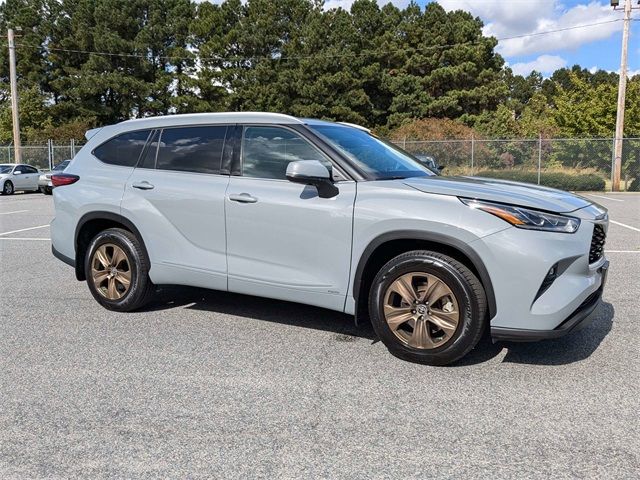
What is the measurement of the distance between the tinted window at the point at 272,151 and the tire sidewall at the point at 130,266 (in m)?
1.34

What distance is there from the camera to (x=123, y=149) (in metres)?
5.40

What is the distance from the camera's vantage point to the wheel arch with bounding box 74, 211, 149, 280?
519 cm

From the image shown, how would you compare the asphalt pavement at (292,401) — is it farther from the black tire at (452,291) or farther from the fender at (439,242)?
the fender at (439,242)

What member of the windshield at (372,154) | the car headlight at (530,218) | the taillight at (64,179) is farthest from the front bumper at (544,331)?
the taillight at (64,179)

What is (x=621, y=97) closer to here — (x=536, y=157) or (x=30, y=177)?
(x=536, y=157)

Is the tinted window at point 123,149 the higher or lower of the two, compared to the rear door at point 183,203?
higher

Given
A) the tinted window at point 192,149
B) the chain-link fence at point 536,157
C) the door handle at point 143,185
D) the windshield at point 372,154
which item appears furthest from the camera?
the chain-link fence at point 536,157

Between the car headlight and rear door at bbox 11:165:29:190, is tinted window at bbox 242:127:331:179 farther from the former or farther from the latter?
rear door at bbox 11:165:29:190

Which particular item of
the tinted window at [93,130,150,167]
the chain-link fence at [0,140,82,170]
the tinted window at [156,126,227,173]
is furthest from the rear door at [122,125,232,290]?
the chain-link fence at [0,140,82,170]

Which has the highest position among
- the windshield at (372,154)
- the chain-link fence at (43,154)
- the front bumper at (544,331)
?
the chain-link fence at (43,154)

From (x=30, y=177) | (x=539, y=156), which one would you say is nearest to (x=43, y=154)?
(x=30, y=177)

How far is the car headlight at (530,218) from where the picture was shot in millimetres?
3652

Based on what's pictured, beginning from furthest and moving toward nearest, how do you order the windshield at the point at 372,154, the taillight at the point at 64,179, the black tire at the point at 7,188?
the black tire at the point at 7,188
the taillight at the point at 64,179
the windshield at the point at 372,154

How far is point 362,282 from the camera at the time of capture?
4.16m
